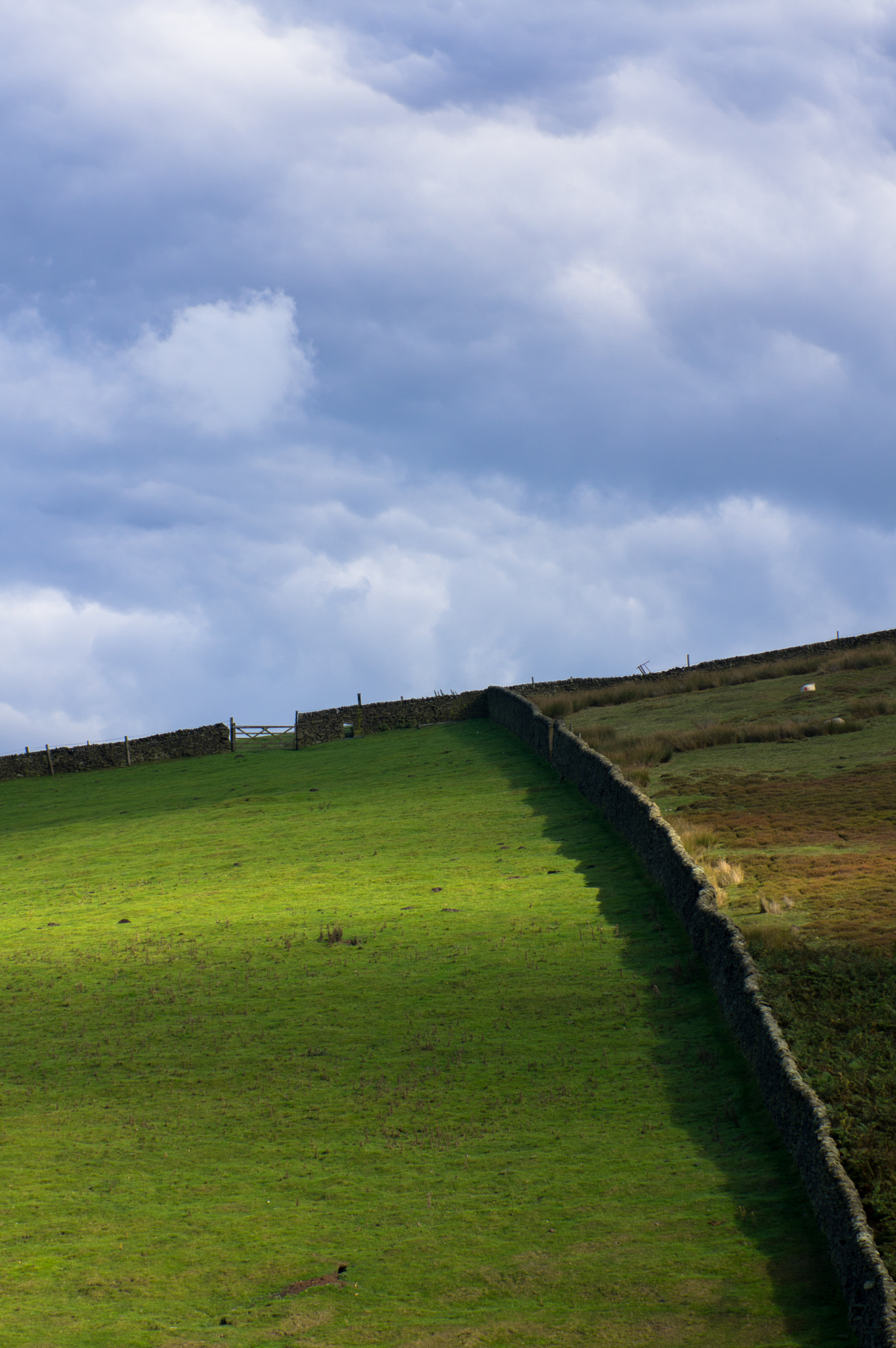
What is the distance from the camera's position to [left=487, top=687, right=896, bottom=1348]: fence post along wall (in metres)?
7.97

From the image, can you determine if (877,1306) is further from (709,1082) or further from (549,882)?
(549,882)

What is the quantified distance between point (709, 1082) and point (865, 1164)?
3016 millimetres

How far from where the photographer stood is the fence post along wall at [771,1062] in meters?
7.97

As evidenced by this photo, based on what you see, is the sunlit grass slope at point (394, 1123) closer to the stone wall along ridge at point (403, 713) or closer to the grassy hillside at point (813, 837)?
the grassy hillside at point (813, 837)

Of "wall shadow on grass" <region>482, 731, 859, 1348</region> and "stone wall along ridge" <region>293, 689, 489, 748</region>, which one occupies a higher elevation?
"stone wall along ridge" <region>293, 689, 489, 748</region>

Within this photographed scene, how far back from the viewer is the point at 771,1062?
11.0m

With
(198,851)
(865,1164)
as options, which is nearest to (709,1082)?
(865,1164)

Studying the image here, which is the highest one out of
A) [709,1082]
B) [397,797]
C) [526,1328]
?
[397,797]

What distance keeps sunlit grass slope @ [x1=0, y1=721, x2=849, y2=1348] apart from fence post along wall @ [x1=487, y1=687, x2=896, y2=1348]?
0.27 metres

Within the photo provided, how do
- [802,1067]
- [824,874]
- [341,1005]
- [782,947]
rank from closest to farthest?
[802,1067]
[782,947]
[341,1005]
[824,874]

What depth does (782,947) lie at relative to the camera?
13547mm

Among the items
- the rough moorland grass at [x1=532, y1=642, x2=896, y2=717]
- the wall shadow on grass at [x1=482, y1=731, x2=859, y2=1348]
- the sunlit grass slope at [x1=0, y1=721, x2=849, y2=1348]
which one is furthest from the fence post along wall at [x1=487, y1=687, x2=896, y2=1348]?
the rough moorland grass at [x1=532, y1=642, x2=896, y2=717]

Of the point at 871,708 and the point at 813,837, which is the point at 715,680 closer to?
the point at 871,708

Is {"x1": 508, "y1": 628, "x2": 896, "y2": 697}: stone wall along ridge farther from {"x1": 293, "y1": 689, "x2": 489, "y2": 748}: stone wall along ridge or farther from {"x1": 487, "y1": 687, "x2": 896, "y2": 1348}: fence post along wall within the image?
{"x1": 487, "y1": 687, "x2": 896, "y2": 1348}: fence post along wall
